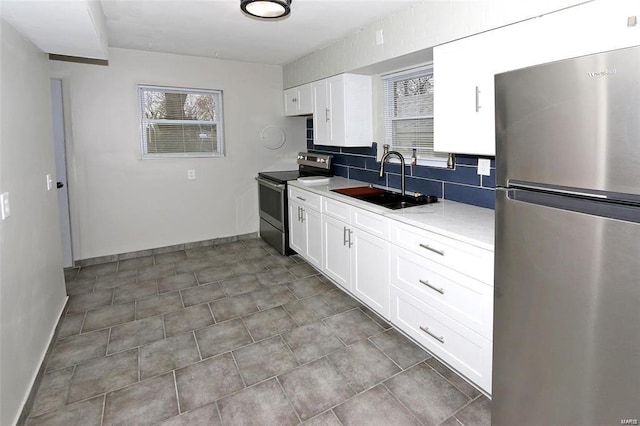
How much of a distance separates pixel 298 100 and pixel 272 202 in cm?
133

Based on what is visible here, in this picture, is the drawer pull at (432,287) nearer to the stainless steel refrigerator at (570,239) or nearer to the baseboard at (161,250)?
the stainless steel refrigerator at (570,239)

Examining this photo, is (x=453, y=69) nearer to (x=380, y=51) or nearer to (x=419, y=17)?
(x=419, y=17)

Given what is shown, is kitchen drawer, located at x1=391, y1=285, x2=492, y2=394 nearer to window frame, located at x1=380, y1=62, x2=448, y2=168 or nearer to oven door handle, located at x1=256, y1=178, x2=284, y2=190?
window frame, located at x1=380, y1=62, x2=448, y2=168

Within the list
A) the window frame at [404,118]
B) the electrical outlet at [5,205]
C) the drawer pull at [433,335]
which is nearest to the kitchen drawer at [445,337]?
the drawer pull at [433,335]

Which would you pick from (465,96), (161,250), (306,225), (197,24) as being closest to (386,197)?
(306,225)

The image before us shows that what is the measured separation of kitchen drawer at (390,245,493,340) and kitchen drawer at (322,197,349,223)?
67 centimetres

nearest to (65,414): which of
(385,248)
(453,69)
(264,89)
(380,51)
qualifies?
(385,248)

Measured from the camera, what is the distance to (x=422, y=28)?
2.58 metres

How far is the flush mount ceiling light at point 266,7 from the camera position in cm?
230

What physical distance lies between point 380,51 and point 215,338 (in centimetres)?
259

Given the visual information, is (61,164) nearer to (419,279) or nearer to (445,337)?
(419,279)

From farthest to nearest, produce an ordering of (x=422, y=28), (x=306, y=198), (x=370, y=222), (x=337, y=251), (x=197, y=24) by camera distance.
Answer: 1. (x=306, y=198)
2. (x=337, y=251)
3. (x=197, y=24)
4. (x=370, y=222)
5. (x=422, y=28)

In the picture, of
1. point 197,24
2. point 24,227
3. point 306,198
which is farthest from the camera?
point 306,198

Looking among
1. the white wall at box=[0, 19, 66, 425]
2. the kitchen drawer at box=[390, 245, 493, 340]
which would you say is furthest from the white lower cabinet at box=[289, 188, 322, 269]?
the white wall at box=[0, 19, 66, 425]
